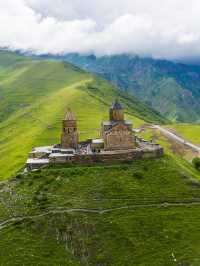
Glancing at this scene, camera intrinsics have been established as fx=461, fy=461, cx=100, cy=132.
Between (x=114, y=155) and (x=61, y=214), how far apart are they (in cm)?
2332

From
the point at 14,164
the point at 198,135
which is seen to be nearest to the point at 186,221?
the point at 14,164

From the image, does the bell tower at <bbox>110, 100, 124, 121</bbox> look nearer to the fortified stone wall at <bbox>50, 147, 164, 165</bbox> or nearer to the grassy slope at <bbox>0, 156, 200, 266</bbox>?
the fortified stone wall at <bbox>50, 147, 164, 165</bbox>

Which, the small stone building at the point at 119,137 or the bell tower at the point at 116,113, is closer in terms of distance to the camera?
the small stone building at the point at 119,137

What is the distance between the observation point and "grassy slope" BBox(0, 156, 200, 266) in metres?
81.6

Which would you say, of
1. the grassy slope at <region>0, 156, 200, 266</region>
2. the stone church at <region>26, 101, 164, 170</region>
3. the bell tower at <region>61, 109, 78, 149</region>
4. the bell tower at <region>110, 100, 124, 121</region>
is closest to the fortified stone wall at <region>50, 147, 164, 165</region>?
the stone church at <region>26, 101, 164, 170</region>

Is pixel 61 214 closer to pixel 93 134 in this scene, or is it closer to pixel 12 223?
pixel 12 223

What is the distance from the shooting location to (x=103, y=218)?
90.7m

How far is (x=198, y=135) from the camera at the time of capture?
199875 millimetres

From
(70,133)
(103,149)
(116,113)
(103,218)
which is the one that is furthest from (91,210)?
(116,113)

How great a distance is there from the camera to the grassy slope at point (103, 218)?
268 feet

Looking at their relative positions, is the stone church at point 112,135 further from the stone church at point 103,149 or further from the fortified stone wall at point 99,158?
the fortified stone wall at point 99,158

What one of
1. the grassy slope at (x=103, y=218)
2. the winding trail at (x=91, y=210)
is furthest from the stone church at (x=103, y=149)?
the winding trail at (x=91, y=210)

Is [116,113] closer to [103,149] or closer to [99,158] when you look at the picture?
[103,149]

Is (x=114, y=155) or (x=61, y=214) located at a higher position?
(x=114, y=155)
